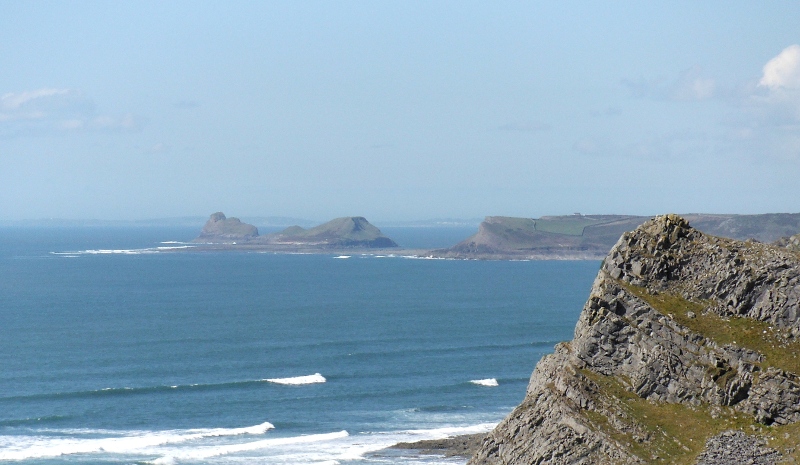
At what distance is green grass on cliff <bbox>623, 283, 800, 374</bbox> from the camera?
47.3m

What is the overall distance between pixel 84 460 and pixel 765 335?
49006 mm

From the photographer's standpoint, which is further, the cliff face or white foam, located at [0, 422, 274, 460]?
white foam, located at [0, 422, 274, 460]

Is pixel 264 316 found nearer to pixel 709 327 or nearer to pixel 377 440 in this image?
pixel 377 440

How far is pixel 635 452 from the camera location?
45719mm

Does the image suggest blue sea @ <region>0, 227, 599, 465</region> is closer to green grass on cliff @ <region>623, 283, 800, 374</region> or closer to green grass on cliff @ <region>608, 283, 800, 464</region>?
green grass on cliff @ <region>608, 283, 800, 464</region>

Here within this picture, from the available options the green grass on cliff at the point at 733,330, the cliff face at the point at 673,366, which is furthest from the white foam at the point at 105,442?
the green grass on cliff at the point at 733,330

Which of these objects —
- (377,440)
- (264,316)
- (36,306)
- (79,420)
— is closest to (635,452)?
(377,440)

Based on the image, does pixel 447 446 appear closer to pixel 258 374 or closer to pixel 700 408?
pixel 700 408

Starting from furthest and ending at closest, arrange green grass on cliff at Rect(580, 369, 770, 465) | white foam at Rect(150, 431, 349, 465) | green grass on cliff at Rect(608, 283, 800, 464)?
white foam at Rect(150, 431, 349, 465)
green grass on cliff at Rect(580, 369, 770, 465)
green grass on cliff at Rect(608, 283, 800, 464)

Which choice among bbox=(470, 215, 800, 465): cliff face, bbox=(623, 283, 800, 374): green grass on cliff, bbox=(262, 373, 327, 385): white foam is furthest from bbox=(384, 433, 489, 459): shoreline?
bbox=(262, 373, 327, 385): white foam

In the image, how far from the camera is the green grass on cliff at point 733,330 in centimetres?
4733

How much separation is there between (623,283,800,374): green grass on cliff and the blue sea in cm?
2262

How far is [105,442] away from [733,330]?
163ft

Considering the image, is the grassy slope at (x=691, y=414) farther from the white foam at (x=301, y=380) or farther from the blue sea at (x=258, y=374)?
the white foam at (x=301, y=380)
